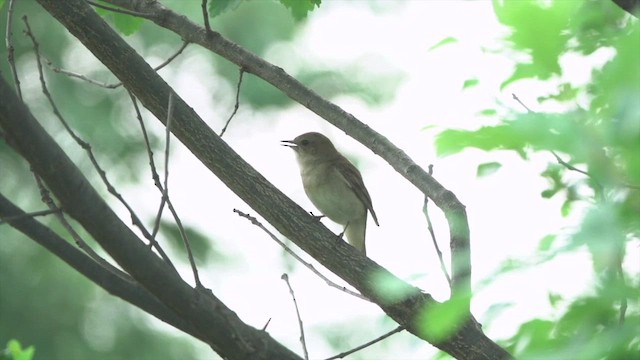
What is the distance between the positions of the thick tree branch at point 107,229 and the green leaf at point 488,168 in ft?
3.35

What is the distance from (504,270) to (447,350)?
7.67 feet

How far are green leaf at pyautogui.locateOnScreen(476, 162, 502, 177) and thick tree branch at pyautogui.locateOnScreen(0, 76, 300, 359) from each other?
1.02m

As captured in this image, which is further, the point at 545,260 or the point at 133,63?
the point at 133,63

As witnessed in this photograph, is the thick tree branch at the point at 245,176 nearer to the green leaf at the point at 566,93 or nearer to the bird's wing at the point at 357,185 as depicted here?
the green leaf at the point at 566,93

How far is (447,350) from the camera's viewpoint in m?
3.77

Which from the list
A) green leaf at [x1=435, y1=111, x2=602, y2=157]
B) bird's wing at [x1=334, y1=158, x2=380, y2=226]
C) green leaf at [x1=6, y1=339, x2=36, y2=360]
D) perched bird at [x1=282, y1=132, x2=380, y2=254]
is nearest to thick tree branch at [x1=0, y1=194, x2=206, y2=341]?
green leaf at [x1=6, y1=339, x2=36, y2=360]

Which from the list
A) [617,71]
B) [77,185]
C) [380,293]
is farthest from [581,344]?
[380,293]

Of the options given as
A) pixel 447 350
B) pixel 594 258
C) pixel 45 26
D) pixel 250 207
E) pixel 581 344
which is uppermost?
pixel 45 26

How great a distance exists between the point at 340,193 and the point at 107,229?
4851 millimetres

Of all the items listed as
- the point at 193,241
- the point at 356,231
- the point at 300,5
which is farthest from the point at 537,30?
the point at 193,241

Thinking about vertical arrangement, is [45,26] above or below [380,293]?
above

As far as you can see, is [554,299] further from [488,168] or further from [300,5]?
[300,5]

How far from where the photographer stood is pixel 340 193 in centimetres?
743

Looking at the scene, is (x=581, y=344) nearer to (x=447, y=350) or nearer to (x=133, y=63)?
(x=447, y=350)
